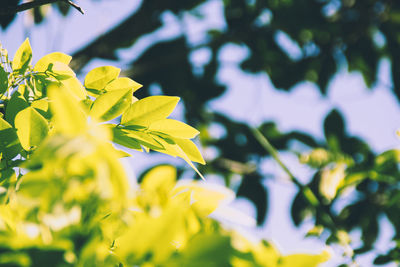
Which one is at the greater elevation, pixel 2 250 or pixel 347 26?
pixel 2 250

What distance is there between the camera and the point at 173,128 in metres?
0.55

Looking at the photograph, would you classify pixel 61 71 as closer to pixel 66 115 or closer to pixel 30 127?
pixel 30 127

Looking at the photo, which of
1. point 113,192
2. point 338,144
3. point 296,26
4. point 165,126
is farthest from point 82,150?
point 296,26

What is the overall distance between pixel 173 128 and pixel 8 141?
260mm

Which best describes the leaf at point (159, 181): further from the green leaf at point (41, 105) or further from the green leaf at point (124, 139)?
the green leaf at point (41, 105)

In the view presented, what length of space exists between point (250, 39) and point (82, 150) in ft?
6.83

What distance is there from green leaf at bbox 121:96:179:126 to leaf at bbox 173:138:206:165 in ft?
0.23

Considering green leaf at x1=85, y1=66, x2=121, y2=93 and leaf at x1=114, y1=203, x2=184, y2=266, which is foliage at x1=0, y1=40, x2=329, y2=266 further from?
green leaf at x1=85, y1=66, x2=121, y2=93

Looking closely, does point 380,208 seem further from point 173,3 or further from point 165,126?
point 173,3

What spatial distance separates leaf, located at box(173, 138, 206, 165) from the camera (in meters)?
0.57

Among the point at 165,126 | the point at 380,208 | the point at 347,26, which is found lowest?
the point at 380,208

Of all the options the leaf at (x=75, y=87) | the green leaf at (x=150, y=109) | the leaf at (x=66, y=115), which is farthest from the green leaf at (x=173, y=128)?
the leaf at (x=66, y=115)

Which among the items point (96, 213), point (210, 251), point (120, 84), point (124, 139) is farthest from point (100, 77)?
point (210, 251)

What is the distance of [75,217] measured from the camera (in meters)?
0.31
